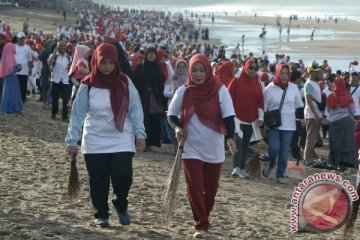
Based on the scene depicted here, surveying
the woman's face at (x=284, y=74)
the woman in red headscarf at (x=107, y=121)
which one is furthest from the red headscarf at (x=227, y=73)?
the woman in red headscarf at (x=107, y=121)

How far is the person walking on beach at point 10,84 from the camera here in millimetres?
12820

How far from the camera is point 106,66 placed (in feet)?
19.9

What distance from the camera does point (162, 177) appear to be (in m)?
9.24

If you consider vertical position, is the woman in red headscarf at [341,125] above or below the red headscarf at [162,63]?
below

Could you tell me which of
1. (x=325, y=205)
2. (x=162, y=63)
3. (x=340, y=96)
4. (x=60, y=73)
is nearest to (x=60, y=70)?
(x=60, y=73)

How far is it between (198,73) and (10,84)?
24.9 ft

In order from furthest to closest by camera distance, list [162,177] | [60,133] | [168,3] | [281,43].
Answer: [168,3], [281,43], [60,133], [162,177]

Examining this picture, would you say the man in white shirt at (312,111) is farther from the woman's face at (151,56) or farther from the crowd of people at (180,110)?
the woman's face at (151,56)

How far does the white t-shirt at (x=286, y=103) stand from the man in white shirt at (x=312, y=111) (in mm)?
1764

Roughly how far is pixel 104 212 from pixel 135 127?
0.78 meters

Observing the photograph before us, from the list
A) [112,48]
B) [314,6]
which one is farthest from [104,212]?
[314,6]

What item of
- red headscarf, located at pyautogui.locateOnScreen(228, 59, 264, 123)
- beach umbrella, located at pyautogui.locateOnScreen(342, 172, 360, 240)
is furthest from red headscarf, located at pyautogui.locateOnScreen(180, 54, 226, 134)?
red headscarf, located at pyautogui.locateOnScreen(228, 59, 264, 123)

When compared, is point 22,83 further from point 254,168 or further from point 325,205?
point 325,205

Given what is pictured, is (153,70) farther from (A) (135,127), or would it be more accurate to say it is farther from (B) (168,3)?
(B) (168,3)
